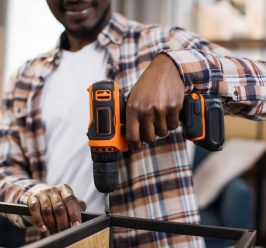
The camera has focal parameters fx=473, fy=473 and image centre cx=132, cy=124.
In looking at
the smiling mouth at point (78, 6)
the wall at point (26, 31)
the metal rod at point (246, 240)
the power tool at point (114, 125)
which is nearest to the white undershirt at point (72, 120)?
the smiling mouth at point (78, 6)

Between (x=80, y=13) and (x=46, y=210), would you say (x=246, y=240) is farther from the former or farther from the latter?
(x=80, y=13)

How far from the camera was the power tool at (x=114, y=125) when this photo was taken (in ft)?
Answer: 2.15

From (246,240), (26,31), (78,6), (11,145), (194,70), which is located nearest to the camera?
(246,240)

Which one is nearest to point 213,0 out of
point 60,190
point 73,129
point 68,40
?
point 68,40

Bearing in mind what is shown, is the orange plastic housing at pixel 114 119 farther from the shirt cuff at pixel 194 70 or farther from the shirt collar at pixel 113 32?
the shirt collar at pixel 113 32

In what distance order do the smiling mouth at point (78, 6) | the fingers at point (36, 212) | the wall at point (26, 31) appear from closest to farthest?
the fingers at point (36, 212)
the smiling mouth at point (78, 6)
the wall at point (26, 31)

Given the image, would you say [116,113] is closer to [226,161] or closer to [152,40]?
[152,40]

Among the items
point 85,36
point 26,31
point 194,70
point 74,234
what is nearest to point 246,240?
point 74,234

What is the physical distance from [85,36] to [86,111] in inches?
7.8

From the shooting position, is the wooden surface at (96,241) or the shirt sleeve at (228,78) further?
the shirt sleeve at (228,78)

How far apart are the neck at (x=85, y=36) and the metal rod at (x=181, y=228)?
0.63 meters

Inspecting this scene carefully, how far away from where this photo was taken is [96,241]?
63 cm

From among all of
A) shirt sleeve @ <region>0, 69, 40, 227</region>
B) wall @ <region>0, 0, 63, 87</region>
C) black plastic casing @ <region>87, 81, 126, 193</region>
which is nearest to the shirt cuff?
black plastic casing @ <region>87, 81, 126, 193</region>

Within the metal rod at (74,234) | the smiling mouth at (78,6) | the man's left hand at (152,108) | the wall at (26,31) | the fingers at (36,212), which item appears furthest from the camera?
the wall at (26,31)
